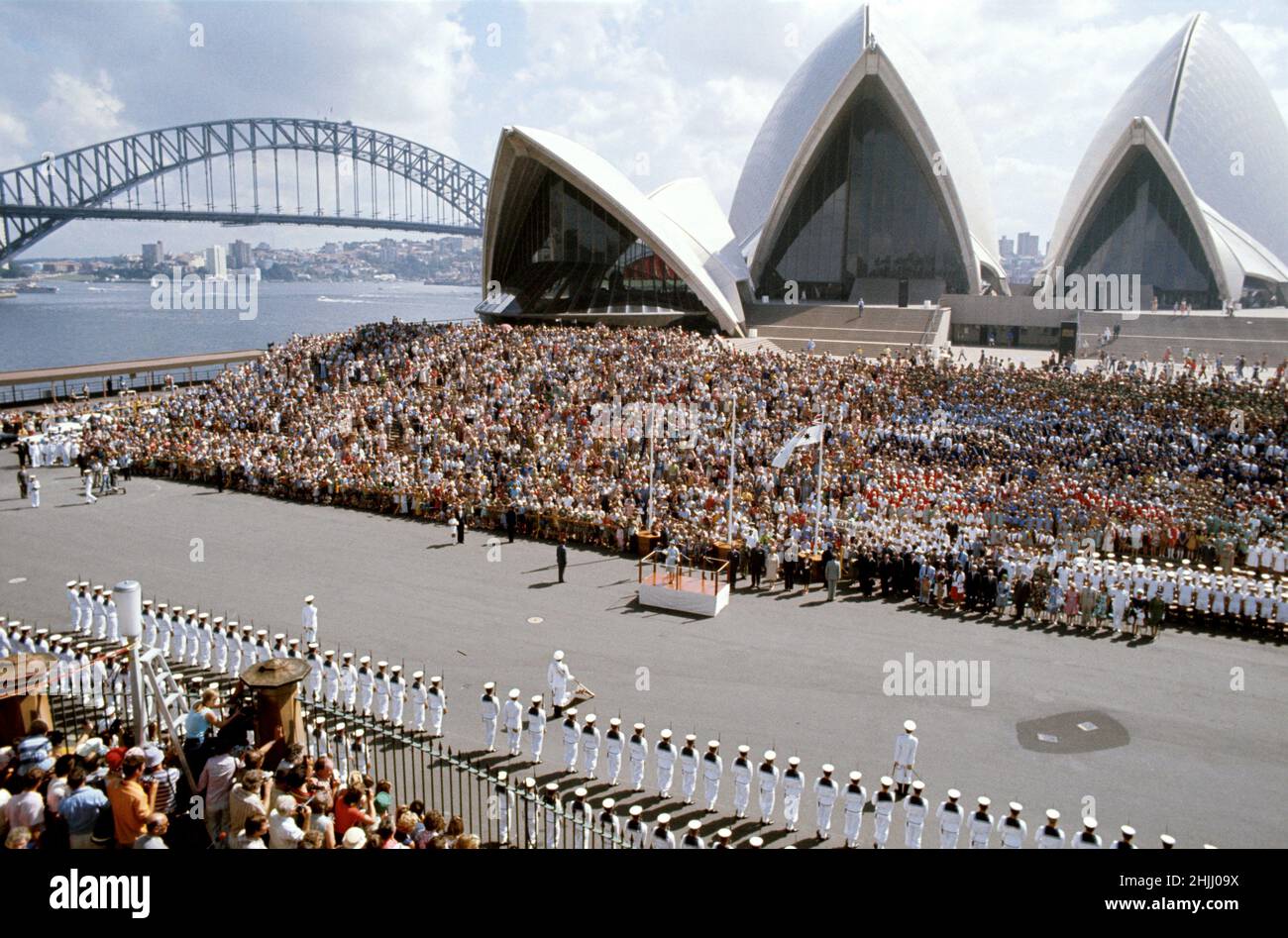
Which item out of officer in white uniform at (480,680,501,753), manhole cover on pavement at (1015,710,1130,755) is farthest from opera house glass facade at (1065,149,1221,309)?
officer in white uniform at (480,680,501,753)

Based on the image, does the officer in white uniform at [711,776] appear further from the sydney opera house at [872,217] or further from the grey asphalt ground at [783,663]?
the sydney opera house at [872,217]

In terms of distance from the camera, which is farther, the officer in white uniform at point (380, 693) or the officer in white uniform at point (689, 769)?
the officer in white uniform at point (380, 693)

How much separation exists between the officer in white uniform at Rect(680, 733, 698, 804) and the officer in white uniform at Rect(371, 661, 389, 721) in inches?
162

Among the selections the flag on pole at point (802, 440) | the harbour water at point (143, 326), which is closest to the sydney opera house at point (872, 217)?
the flag on pole at point (802, 440)

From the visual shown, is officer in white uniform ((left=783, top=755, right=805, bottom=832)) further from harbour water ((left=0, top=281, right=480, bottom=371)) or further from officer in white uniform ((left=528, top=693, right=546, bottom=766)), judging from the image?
harbour water ((left=0, top=281, right=480, bottom=371))

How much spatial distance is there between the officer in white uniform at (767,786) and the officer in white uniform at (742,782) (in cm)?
16

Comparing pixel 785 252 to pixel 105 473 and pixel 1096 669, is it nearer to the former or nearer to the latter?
pixel 105 473

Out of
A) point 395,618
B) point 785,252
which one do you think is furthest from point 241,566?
point 785,252

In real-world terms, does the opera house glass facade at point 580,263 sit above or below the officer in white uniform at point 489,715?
above

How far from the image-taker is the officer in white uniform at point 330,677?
38.1 ft

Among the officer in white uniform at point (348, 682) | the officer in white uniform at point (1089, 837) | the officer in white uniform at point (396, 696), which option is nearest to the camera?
the officer in white uniform at point (1089, 837)

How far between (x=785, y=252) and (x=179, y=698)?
39.9 m
